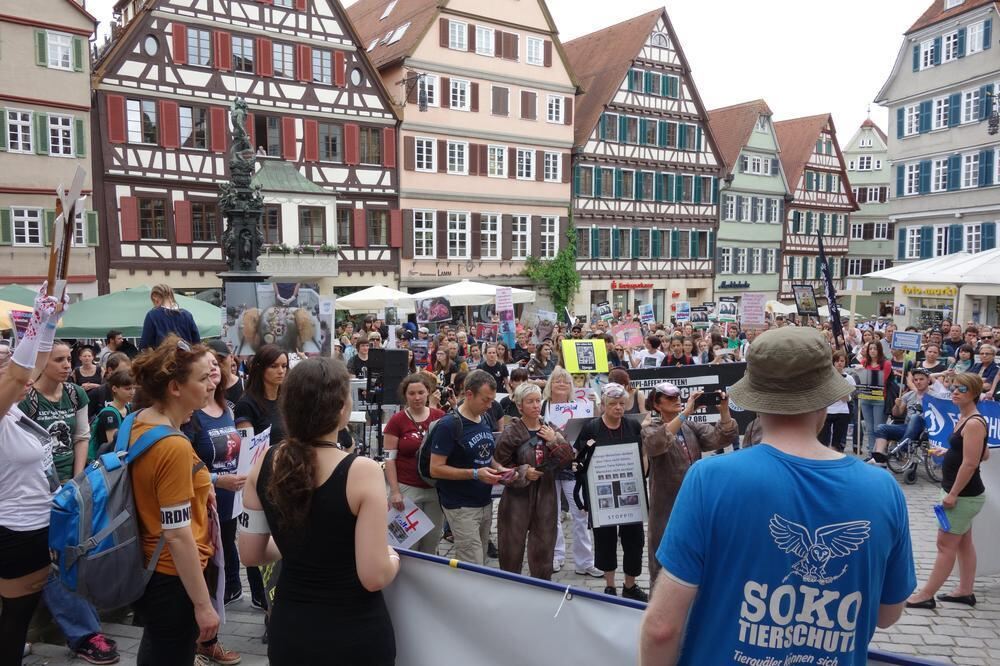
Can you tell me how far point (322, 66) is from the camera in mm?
28594

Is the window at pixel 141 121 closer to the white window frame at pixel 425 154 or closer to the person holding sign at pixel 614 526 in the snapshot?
the white window frame at pixel 425 154

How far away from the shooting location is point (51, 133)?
23562 mm

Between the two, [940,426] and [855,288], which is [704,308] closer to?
[855,288]

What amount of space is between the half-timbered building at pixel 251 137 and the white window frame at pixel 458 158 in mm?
2695

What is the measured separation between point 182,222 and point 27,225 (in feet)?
15.0

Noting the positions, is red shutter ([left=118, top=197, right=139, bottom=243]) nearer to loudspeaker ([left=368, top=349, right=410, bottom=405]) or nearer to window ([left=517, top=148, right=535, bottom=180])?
window ([left=517, top=148, right=535, bottom=180])

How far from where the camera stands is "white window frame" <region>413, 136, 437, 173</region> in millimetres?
31266

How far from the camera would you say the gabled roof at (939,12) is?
30953mm

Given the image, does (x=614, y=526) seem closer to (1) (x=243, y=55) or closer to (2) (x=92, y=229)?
(2) (x=92, y=229)

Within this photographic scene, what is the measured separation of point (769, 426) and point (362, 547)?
1395 millimetres

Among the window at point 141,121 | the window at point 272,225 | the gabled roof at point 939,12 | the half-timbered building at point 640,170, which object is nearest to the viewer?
the window at point 141,121

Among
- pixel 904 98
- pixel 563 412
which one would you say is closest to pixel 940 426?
pixel 563 412

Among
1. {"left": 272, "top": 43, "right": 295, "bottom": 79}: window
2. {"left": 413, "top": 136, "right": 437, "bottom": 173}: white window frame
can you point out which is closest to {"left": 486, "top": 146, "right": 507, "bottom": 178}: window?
{"left": 413, "top": 136, "right": 437, "bottom": 173}: white window frame

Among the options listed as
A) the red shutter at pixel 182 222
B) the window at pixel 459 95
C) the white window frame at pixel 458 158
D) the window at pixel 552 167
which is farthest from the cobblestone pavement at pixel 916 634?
the window at pixel 552 167
